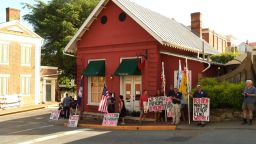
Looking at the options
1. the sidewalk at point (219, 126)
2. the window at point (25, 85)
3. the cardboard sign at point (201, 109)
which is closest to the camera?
the sidewalk at point (219, 126)

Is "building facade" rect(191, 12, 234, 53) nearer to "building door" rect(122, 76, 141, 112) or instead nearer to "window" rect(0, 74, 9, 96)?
"building door" rect(122, 76, 141, 112)

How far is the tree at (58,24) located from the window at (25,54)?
6.56 m

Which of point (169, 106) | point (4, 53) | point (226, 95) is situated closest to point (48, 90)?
point (4, 53)

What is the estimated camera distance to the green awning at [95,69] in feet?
75.4

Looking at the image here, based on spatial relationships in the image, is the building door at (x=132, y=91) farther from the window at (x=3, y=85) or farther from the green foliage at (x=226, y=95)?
the window at (x=3, y=85)

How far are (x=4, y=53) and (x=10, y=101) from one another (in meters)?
4.22

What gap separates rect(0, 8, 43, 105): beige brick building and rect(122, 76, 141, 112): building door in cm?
1596

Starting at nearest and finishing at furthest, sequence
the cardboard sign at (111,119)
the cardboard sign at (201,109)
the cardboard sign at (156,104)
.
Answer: the cardboard sign at (201,109) → the cardboard sign at (156,104) → the cardboard sign at (111,119)

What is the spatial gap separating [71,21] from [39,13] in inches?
186

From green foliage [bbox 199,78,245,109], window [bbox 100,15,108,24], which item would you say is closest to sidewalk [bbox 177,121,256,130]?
green foliage [bbox 199,78,245,109]

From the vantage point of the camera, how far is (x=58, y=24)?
144ft

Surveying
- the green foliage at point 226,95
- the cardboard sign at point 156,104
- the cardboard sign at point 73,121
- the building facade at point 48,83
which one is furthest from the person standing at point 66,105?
the building facade at point 48,83

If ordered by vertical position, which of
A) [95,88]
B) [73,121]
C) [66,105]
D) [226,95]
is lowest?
[73,121]

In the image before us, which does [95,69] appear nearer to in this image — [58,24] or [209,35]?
[58,24]
